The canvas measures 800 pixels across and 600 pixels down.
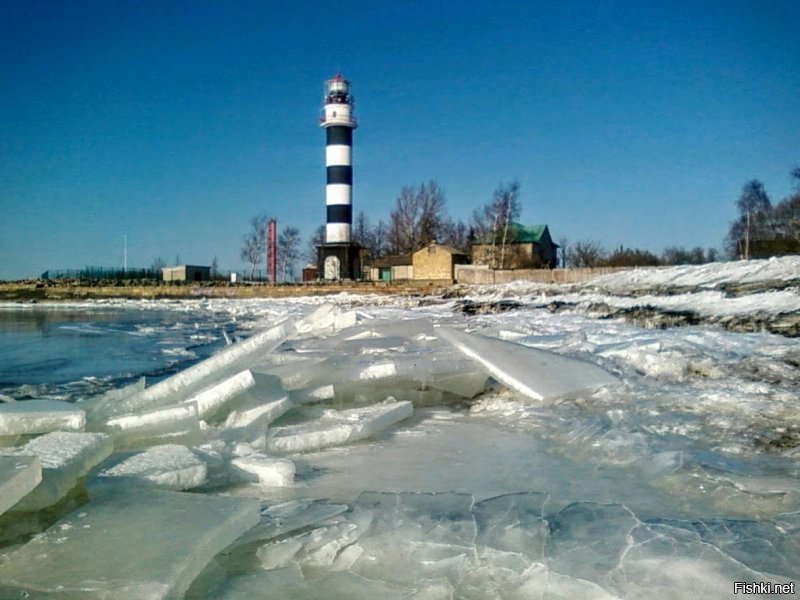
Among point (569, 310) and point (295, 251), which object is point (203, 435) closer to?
point (569, 310)

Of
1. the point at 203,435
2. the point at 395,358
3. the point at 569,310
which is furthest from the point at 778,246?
the point at 203,435

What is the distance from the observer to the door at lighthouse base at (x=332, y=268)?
35812 millimetres

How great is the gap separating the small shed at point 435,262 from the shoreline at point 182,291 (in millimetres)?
8221

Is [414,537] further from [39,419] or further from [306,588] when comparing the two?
[39,419]

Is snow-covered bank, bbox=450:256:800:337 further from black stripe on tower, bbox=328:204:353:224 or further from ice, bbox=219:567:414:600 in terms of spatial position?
black stripe on tower, bbox=328:204:353:224

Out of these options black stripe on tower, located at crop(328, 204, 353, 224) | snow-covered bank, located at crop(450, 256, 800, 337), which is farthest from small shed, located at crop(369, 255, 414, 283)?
snow-covered bank, located at crop(450, 256, 800, 337)

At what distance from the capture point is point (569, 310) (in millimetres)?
10227

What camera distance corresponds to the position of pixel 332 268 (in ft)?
118

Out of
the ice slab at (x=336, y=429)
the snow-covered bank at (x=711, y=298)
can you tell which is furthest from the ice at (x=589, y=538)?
the snow-covered bank at (x=711, y=298)

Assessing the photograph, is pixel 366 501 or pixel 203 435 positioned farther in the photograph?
pixel 203 435

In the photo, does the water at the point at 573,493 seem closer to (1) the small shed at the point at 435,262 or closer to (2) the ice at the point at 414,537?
(2) the ice at the point at 414,537

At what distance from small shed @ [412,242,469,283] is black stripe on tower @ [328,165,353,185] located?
639 centimetres

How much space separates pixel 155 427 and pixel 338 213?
33447mm

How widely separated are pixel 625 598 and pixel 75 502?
4.79ft
